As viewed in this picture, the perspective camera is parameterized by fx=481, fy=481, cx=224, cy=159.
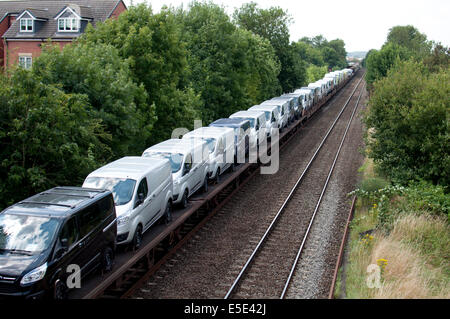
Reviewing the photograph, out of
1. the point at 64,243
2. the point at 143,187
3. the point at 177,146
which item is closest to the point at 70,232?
the point at 64,243

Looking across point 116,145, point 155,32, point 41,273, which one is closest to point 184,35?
point 155,32

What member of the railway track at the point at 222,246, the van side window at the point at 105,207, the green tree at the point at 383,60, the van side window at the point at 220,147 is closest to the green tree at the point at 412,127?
the railway track at the point at 222,246

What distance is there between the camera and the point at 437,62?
44.6m

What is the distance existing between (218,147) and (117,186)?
739cm

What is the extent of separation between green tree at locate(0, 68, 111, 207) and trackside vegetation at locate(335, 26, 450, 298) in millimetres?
8161

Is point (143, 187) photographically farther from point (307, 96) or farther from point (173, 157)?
point (307, 96)

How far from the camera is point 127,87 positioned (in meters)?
18.2

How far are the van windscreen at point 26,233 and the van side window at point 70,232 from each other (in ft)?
0.62

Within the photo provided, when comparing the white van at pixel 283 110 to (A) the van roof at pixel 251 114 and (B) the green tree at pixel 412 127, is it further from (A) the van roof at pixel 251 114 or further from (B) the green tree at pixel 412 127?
(B) the green tree at pixel 412 127

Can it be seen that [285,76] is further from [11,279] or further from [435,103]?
[11,279]

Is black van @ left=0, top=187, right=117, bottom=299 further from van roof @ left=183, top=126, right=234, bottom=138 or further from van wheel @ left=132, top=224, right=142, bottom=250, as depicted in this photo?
van roof @ left=183, top=126, right=234, bottom=138

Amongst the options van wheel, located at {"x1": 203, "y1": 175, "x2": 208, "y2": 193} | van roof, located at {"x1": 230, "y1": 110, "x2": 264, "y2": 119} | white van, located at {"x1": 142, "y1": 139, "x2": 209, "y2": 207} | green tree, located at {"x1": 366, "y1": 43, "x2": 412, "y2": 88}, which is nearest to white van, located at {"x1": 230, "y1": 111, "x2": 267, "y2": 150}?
van roof, located at {"x1": 230, "y1": 110, "x2": 264, "y2": 119}

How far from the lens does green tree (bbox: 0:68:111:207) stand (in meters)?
12.5

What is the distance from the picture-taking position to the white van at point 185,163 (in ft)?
51.3
